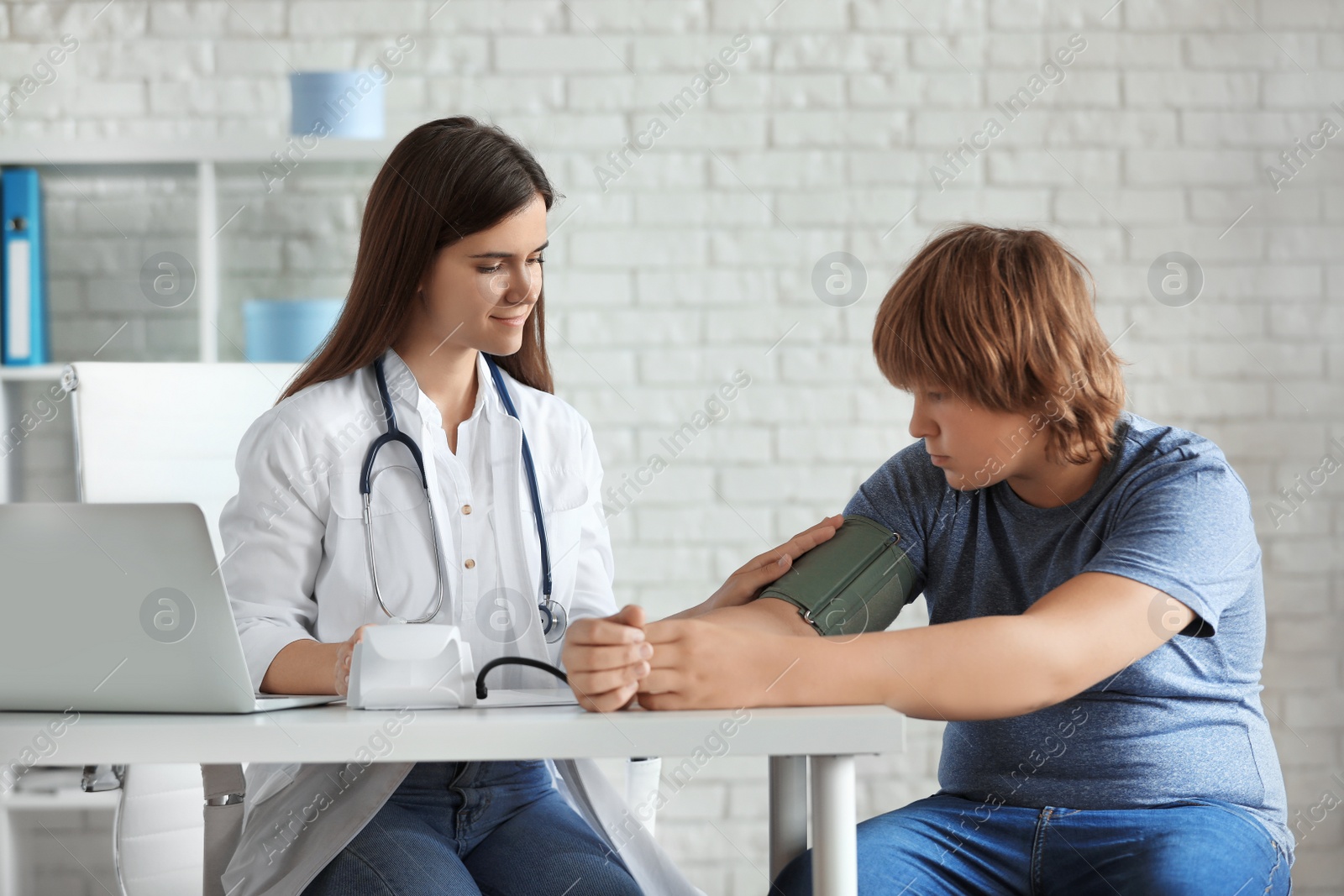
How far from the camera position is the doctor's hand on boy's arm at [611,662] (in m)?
0.88

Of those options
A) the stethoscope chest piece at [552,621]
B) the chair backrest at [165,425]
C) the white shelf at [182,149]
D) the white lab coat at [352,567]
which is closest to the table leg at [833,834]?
the white lab coat at [352,567]

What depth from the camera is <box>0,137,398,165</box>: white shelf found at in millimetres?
2395

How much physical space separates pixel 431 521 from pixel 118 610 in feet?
1.86

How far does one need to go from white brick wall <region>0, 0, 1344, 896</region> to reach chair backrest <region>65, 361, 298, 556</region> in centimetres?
83

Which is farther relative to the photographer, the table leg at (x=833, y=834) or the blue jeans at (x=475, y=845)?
the blue jeans at (x=475, y=845)

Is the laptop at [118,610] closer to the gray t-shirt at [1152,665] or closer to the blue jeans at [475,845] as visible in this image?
the blue jeans at [475,845]

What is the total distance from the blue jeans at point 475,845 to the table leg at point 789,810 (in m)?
0.17

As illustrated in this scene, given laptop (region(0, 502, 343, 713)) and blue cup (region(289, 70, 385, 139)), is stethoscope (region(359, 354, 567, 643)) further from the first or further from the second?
blue cup (region(289, 70, 385, 139))

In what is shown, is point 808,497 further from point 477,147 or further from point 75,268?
point 75,268

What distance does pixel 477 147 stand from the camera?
1.48 meters

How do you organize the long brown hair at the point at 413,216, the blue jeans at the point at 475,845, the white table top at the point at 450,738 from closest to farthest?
1. the white table top at the point at 450,738
2. the blue jeans at the point at 475,845
3. the long brown hair at the point at 413,216

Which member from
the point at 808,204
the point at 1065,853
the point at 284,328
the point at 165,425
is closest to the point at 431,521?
the point at 165,425

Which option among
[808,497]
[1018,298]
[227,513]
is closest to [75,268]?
[227,513]

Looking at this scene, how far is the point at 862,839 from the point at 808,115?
1912 millimetres
